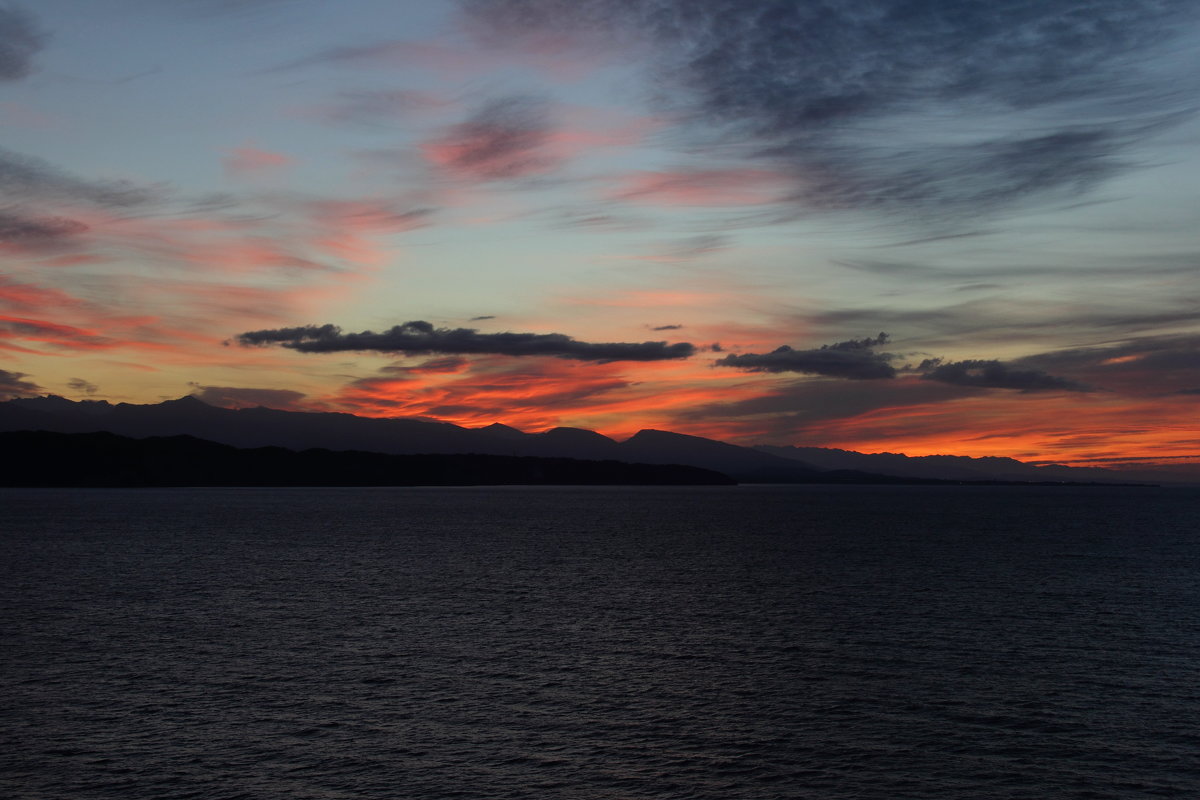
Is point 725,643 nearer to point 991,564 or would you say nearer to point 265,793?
point 265,793

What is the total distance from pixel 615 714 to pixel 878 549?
315 ft

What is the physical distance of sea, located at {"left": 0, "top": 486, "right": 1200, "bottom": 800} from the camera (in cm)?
3631

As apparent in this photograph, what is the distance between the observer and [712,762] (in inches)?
1494

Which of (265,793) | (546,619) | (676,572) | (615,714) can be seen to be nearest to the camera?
(265,793)

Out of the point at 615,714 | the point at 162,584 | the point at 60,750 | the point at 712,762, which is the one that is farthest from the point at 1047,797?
the point at 162,584

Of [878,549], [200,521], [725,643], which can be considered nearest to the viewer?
[725,643]

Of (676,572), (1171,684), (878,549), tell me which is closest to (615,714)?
(1171,684)

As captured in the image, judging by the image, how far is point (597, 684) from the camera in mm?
49812

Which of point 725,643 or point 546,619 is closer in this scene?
point 725,643

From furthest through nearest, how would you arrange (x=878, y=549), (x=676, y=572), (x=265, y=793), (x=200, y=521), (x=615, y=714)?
(x=200, y=521) → (x=878, y=549) → (x=676, y=572) → (x=615, y=714) → (x=265, y=793)

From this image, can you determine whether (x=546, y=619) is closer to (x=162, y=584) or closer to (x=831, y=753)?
(x=831, y=753)

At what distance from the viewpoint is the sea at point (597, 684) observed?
36.3 metres

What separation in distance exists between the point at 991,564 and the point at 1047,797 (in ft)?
265

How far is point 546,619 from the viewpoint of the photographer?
6975cm
